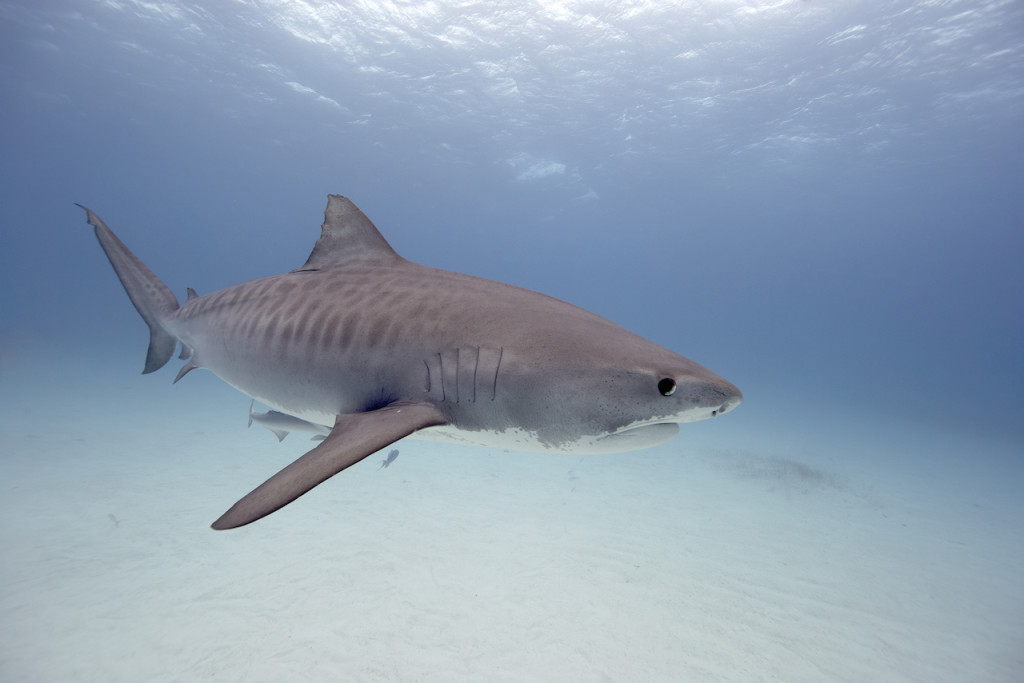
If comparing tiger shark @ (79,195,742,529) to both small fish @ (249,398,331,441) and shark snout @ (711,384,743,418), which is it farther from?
small fish @ (249,398,331,441)

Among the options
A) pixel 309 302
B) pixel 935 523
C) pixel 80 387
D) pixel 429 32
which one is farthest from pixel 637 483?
pixel 429 32

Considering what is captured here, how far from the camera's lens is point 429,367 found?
2211 millimetres

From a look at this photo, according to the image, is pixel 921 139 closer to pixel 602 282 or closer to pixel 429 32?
pixel 429 32

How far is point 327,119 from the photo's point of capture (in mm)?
31391

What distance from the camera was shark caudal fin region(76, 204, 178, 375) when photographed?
4.26 m

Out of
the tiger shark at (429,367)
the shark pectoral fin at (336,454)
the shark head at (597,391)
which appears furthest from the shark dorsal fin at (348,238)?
the shark head at (597,391)

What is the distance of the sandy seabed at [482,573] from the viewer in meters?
3.45

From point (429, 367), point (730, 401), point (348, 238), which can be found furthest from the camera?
point (348, 238)

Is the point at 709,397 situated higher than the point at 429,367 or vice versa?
the point at 709,397

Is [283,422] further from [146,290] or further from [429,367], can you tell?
[429,367]

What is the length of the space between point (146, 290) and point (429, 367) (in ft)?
12.7

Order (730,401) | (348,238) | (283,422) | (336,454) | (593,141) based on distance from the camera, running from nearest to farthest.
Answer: (336,454), (730,401), (348,238), (283,422), (593,141)

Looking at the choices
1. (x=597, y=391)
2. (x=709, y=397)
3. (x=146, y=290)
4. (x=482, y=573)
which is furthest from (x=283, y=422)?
(x=709, y=397)

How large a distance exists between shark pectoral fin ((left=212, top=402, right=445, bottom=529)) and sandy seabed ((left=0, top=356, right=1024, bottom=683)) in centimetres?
230
